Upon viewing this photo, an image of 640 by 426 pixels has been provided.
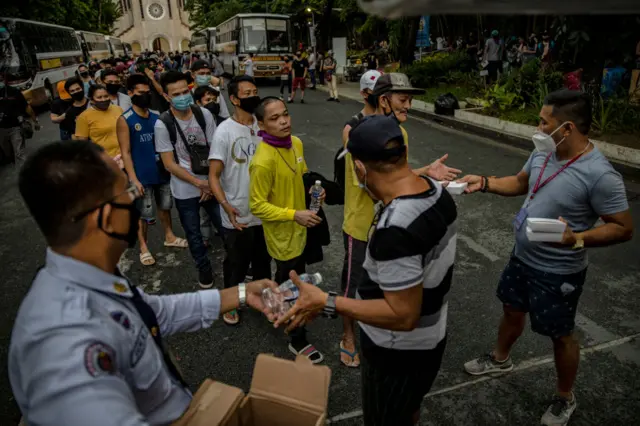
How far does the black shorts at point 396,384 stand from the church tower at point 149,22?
283 feet

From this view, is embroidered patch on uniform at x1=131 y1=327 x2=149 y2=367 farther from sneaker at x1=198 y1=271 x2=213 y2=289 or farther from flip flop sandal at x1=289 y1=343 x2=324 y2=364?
sneaker at x1=198 y1=271 x2=213 y2=289

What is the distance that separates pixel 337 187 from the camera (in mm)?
3250

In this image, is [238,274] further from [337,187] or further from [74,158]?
[74,158]

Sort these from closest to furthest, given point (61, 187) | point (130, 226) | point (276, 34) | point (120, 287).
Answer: point (61, 187) < point (120, 287) < point (130, 226) < point (276, 34)

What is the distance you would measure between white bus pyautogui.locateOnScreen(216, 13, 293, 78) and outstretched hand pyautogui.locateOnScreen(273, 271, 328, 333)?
22458 millimetres

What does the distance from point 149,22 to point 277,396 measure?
288 feet

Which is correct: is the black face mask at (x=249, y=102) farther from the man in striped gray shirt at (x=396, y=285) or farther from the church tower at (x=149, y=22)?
the church tower at (x=149, y=22)

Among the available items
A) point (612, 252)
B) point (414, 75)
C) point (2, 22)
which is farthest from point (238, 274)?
point (2, 22)

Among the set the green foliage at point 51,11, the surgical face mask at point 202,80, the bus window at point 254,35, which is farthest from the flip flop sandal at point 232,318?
the green foliage at point 51,11

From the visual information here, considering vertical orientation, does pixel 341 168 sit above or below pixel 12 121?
above

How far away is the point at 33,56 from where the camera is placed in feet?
56.1

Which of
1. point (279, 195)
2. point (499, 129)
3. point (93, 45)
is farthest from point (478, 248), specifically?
point (93, 45)

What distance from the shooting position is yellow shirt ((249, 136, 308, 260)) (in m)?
2.98

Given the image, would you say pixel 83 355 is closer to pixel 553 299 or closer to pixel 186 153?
pixel 553 299
